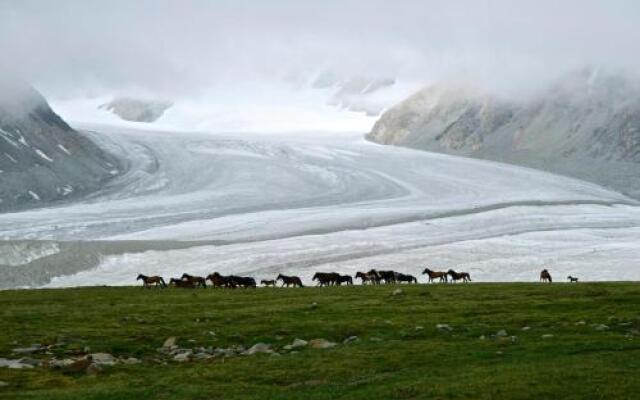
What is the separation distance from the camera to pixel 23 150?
10425 cm

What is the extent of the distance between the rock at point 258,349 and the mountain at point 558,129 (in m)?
88.6

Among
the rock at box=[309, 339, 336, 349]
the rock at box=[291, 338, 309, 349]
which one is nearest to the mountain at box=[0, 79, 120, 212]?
the rock at box=[291, 338, 309, 349]

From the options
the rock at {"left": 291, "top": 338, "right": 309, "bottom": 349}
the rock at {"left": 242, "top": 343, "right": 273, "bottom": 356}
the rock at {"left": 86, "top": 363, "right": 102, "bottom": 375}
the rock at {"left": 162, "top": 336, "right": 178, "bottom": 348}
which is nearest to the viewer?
the rock at {"left": 86, "top": 363, "right": 102, "bottom": 375}

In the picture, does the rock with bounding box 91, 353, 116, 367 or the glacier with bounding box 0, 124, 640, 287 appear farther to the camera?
the glacier with bounding box 0, 124, 640, 287

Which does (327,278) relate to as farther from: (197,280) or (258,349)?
(258,349)

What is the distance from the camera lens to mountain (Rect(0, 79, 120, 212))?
91.7 m

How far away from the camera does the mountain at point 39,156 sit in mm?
91688

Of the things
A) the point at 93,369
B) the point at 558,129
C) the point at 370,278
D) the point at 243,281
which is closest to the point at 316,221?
the point at 370,278

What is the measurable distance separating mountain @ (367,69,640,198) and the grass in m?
80.3

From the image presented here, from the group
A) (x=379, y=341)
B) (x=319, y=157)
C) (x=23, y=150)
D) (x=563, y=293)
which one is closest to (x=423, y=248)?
(x=563, y=293)

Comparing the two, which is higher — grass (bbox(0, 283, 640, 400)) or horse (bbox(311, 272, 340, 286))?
horse (bbox(311, 272, 340, 286))

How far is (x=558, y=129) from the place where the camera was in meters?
140

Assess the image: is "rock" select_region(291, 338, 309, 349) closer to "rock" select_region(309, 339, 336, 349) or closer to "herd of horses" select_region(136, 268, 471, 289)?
"rock" select_region(309, 339, 336, 349)

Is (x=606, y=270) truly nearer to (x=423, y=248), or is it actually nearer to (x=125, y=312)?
(x=423, y=248)
